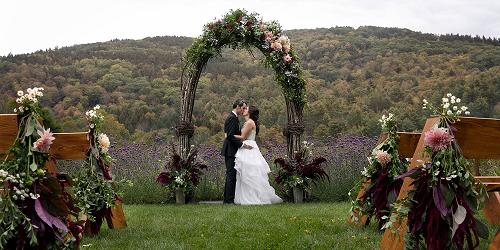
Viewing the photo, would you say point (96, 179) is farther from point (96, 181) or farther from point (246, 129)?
point (246, 129)

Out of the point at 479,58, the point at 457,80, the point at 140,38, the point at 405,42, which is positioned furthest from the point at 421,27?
the point at 140,38

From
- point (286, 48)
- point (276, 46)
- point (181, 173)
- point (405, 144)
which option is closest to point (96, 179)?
point (405, 144)

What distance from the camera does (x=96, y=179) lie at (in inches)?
242

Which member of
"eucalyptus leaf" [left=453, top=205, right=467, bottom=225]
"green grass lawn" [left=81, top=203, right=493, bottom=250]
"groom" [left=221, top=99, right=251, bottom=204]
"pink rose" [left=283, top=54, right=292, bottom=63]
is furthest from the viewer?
"groom" [left=221, top=99, right=251, bottom=204]

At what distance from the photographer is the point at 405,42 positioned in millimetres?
47094

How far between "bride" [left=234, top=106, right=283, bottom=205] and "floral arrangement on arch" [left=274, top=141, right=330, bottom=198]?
1.08 ft

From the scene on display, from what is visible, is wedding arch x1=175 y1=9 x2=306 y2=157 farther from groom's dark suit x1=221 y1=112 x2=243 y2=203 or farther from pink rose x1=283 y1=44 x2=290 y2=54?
Answer: groom's dark suit x1=221 y1=112 x2=243 y2=203

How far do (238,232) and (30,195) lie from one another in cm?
316

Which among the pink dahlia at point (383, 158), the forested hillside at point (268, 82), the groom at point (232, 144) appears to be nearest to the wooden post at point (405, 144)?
the pink dahlia at point (383, 158)

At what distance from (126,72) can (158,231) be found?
1236 inches

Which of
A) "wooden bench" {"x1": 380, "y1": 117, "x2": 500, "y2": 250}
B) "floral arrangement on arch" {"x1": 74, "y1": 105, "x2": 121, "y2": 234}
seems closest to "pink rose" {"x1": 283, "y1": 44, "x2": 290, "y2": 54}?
"floral arrangement on arch" {"x1": 74, "y1": 105, "x2": 121, "y2": 234}

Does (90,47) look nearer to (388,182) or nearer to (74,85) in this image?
(74,85)

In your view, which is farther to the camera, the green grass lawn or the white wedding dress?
the white wedding dress

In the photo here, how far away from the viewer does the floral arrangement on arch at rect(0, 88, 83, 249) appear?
3658mm
